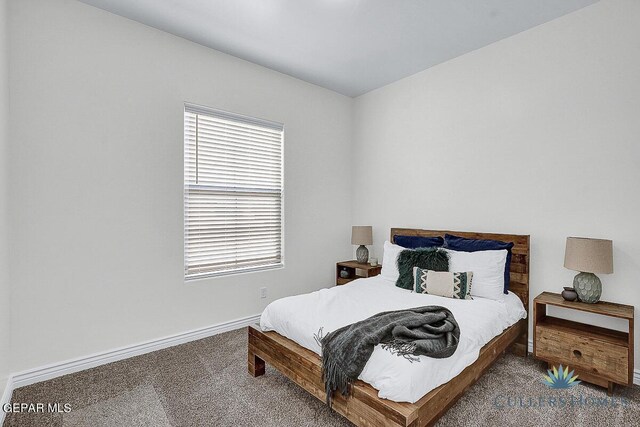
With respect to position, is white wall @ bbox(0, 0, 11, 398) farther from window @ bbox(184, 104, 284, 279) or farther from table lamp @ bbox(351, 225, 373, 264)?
table lamp @ bbox(351, 225, 373, 264)

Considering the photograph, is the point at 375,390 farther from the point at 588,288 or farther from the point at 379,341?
the point at 588,288

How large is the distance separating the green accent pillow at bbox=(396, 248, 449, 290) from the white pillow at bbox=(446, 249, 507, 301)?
14 centimetres

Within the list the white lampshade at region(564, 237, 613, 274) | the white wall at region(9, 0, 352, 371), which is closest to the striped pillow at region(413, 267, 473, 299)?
the white lampshade at region(564, 237, 613, 274)

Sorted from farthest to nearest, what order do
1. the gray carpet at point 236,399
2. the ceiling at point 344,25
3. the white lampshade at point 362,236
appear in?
1. the white lampshade at point 362,236
2. the ceiling at point 344,25
3. the gray carpet at point 236,399

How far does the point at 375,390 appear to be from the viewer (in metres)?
1.67

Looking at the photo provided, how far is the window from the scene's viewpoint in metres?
3.14

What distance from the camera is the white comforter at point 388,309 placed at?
5.24 feet

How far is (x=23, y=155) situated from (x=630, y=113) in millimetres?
4486

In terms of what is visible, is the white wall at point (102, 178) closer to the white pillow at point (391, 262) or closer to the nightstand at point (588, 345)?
the white pillow at point (391, 262)

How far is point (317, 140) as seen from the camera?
13.6ft

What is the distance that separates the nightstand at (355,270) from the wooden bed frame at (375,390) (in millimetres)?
1216

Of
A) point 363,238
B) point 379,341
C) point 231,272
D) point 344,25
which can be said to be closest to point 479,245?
point 363,238

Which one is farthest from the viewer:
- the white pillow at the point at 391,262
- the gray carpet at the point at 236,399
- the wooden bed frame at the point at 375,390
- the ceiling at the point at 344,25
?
the white pillow at the point at 391,262

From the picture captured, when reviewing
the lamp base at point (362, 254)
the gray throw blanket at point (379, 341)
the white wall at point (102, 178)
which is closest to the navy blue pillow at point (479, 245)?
the lamp base at point (362, 254)
